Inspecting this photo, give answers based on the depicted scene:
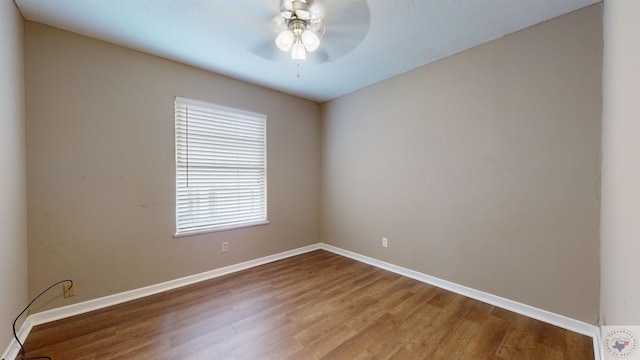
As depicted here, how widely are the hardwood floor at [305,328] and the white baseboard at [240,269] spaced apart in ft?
0.23

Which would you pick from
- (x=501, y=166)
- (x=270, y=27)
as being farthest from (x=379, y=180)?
(x=270, y=27)

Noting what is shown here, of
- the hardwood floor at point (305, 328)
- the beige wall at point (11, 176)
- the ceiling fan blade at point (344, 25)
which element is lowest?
the hardwood floor at point (305, 328)

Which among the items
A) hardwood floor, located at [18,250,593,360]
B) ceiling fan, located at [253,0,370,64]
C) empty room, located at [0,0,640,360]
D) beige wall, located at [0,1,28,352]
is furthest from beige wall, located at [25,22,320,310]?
ceiling fan, located at [253,0,370,64]

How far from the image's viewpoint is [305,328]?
1.98 meters

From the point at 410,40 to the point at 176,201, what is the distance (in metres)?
2.96

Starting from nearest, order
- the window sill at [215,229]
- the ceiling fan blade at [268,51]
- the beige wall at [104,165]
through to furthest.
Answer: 1. the beige wall at [104,165]
2. the ceiling fan blade at [268,51]
3. the window sill at [215,229]

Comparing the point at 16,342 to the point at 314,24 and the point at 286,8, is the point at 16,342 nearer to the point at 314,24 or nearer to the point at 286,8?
the point at 286,8

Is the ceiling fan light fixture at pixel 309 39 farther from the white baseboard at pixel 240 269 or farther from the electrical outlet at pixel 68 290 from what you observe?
the electrical outlet at pixel 68 290

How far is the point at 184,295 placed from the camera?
2.53 m

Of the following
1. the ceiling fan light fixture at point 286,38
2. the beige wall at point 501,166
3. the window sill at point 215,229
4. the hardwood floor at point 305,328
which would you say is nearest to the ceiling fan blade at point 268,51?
the ceiling fan light fixture at point 286,38

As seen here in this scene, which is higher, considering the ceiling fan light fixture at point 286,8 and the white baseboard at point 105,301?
the ceiling fan light fixture at point 286,8

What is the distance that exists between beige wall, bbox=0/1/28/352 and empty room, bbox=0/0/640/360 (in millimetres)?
25

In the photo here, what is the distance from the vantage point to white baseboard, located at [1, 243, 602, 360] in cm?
183

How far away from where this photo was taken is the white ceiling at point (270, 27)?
184 cm
